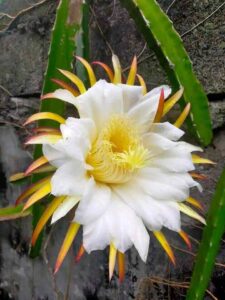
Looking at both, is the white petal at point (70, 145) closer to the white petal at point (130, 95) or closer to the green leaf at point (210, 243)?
the white petal at point (130, 95)

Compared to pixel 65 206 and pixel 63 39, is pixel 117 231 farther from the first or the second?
pixel 63 39

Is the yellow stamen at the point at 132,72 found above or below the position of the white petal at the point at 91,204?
above

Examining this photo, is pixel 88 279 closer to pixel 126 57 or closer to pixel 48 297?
pixel 48 297

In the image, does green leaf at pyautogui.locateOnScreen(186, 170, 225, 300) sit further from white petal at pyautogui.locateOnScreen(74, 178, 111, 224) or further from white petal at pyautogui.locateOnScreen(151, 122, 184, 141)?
white petal at pyautogui.locateOnScreen(74, 178, 111, 224)

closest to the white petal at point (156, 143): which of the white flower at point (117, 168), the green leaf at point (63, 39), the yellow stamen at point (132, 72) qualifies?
the white flower at point (117, 168)

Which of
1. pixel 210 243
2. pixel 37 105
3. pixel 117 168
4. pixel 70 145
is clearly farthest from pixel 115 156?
pixel 37 105

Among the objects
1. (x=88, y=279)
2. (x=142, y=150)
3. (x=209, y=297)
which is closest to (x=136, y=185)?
(x=142, y=150)
